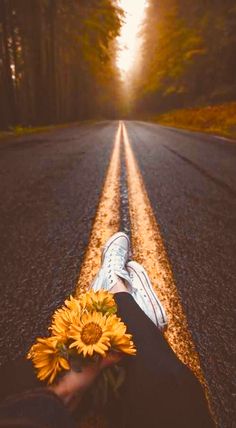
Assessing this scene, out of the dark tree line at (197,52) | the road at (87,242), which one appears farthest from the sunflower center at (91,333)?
the dark tree line at (197,52)

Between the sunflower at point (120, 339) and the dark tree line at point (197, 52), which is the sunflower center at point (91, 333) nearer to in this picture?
the sunflower at point (120, 339)

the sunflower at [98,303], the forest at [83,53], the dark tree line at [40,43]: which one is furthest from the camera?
the forest at [83,53]

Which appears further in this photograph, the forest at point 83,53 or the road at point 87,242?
the forest at point 83,53

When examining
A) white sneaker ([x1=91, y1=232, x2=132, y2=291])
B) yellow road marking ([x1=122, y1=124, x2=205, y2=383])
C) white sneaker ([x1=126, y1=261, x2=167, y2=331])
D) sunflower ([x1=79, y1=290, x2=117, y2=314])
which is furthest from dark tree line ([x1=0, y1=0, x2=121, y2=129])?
sunflower ([x1=79, y1=290, x2=117, y2=314])

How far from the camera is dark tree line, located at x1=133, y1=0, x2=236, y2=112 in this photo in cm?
2072

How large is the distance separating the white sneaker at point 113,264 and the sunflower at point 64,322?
1.56 ft

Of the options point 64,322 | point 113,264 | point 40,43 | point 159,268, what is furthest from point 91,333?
point 40,43

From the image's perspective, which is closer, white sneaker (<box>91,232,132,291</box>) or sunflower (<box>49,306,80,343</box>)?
sunflower (<box>49,306,80,343</box>)

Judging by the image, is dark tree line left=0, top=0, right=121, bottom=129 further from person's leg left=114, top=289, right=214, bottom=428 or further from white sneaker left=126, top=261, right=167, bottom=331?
person's leg left=114, top=289, right=214, bottom=428

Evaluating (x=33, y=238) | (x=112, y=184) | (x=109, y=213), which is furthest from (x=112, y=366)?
(x=112, y=184)

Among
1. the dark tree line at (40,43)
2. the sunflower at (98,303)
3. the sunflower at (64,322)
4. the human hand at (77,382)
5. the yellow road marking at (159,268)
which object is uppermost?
the dark tree line at (40,43)

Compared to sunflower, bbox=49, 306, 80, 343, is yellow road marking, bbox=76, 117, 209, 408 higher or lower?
lower

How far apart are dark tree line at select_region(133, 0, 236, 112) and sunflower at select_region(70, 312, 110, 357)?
72.6ft

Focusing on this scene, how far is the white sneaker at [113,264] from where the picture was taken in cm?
155
